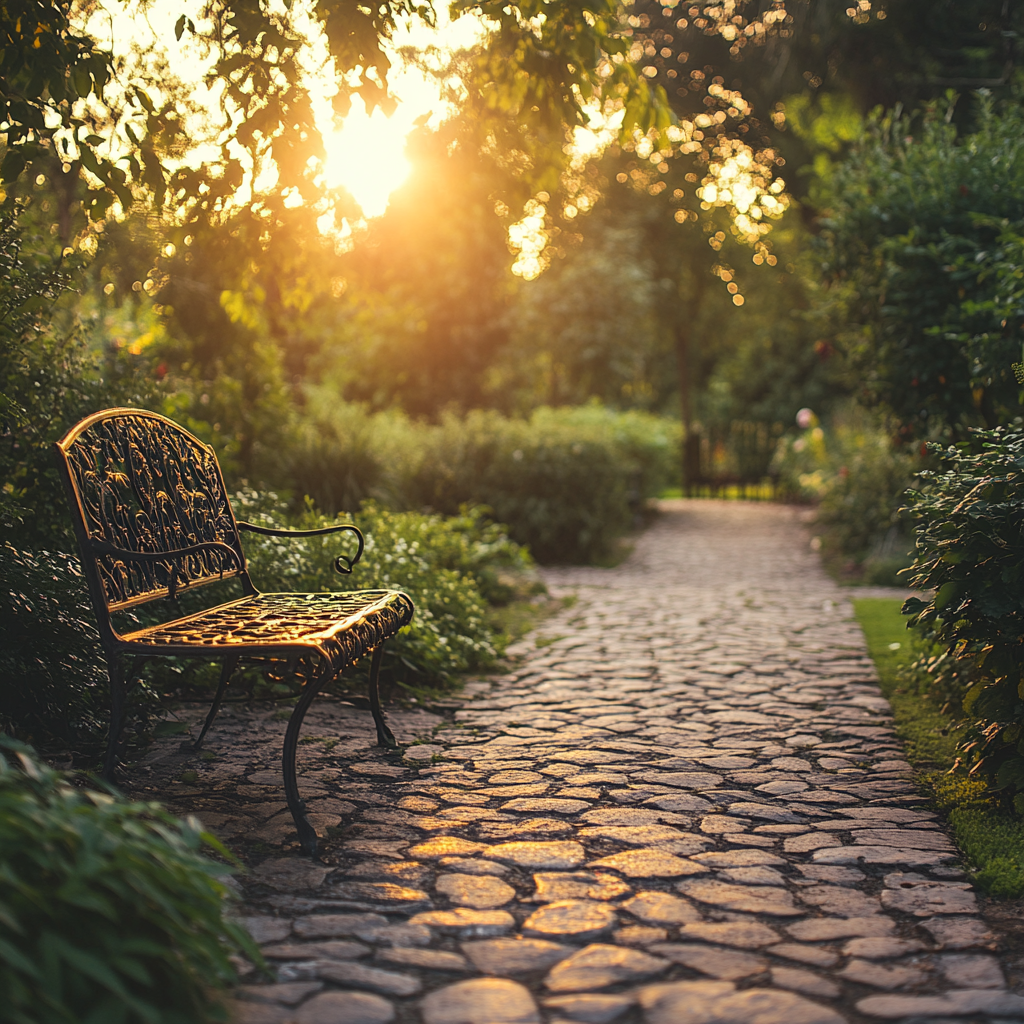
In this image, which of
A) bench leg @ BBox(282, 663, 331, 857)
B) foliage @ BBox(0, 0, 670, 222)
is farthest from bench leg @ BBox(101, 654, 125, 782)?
foliage @ BBox(0, 0, 670, 222)

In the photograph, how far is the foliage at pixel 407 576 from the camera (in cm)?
555

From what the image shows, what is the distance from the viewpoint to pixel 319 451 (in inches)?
398

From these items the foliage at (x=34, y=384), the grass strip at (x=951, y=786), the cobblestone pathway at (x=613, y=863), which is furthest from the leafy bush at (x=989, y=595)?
the foliage at (x=34, y=384)

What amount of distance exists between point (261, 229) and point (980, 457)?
3.66 m

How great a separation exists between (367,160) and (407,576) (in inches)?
101

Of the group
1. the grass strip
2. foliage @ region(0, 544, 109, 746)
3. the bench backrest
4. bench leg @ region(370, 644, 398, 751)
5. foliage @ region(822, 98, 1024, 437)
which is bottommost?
the grass strip

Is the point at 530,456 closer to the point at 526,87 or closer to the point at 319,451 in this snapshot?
the point at 319,451

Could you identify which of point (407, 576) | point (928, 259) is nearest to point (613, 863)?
point (407, 576)

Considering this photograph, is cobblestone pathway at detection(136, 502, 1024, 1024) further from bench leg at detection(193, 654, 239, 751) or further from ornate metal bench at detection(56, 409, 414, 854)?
ornate metal bench at detection(56, 409, 414, 854)

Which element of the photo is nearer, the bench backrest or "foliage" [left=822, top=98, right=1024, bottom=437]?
the bench backrest

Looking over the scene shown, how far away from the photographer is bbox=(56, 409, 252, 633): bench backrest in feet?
10.7

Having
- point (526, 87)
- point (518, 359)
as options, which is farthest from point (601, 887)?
point (518, 359)

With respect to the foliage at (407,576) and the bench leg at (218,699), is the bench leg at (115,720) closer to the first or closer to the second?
the bench leg at (218,699)

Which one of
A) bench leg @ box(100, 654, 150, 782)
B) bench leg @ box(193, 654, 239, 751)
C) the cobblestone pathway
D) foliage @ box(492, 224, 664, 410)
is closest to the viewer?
the cobblestone pathway
